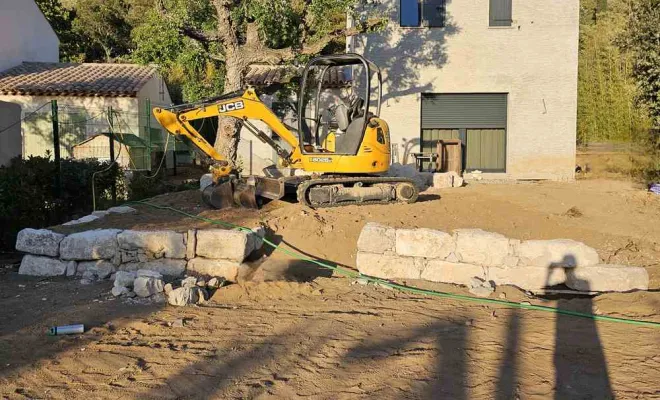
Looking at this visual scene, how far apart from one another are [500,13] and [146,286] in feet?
49.8

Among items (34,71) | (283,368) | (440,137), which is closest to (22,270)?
(283,368)

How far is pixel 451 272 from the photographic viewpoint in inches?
321

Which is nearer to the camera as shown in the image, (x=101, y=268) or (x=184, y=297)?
(x=184, y=297)

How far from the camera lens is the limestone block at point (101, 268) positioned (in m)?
8.30

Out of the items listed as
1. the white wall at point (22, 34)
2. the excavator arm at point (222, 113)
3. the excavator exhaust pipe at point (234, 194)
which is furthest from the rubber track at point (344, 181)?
the white wall at point (22, 34)

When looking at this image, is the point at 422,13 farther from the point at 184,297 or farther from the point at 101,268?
the point at 184,297

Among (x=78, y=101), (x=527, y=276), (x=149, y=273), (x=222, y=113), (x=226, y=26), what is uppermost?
(x=226, y=26)

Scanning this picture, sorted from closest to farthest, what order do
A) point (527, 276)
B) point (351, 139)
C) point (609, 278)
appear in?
1. point (609, 278)
2. point (527, 276)
3. point (351, 139)

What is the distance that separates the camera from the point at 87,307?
22.8ft

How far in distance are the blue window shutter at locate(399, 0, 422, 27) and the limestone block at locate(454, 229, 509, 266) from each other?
12.5 m

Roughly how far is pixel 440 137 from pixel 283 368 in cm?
1531

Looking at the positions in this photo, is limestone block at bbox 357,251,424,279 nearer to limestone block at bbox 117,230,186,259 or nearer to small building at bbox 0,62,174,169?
limestone block at bbox 117,230,186,259

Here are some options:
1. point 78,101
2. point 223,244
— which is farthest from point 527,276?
point 78,101

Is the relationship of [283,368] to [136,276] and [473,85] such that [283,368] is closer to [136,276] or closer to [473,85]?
[136,276]
